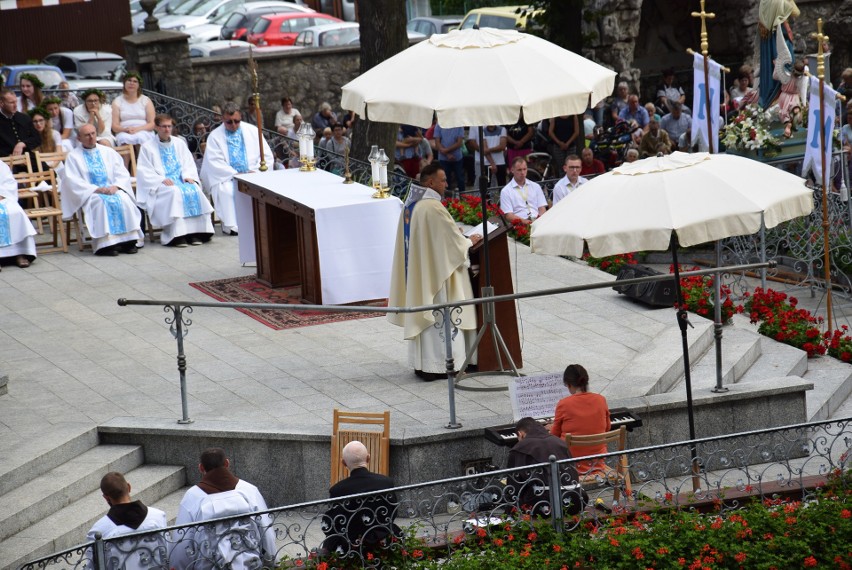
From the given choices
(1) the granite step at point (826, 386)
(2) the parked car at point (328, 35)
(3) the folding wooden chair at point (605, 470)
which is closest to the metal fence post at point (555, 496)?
(3) the folding wooden chair at point (605, 470)

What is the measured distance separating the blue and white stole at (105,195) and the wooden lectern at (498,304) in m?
5.66

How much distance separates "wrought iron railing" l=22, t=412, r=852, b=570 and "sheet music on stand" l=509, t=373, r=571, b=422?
20.1 inches

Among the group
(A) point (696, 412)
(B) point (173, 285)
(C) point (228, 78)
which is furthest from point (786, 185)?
(C) point (228, 78)

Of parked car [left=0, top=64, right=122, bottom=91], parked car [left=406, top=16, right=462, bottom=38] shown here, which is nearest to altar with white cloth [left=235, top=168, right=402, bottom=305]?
parked car [left=0, top=64, right=122, bottom=91]

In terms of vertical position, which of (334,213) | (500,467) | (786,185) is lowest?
(500,467)

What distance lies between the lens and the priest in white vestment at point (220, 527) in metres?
7.38

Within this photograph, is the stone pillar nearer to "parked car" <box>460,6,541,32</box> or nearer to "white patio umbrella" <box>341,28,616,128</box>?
"parked car" <box>460,6,541,32</box>

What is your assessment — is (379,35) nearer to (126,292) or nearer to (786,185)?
(126,292)

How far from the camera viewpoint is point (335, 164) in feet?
56.6

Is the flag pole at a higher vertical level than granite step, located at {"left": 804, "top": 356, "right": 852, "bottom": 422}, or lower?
higher

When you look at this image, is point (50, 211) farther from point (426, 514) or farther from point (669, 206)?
point (669, 206)

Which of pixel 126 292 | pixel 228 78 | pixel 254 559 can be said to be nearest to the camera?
pixel 254 559

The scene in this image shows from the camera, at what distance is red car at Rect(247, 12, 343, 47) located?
92.1 feet

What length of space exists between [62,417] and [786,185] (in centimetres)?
534
